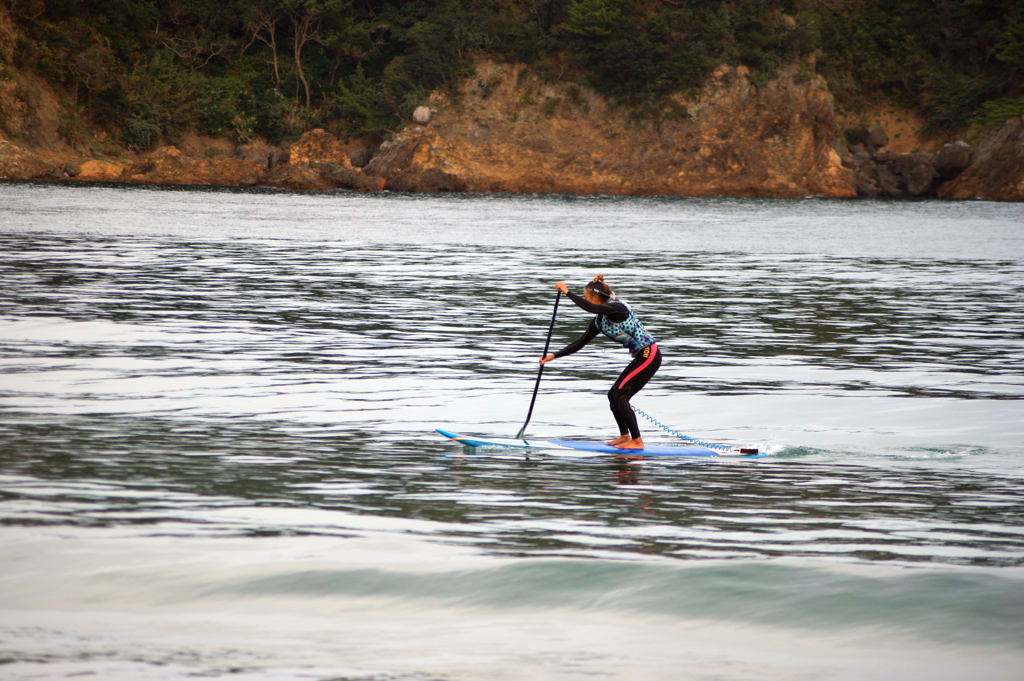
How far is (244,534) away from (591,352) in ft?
42.2

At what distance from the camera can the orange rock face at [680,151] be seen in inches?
3644

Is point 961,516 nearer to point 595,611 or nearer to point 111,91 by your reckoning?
point 595,611

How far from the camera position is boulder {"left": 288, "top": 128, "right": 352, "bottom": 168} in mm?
94000

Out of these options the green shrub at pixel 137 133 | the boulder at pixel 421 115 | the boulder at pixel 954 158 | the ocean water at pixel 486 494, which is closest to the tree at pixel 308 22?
the boulder at pixel 421 115

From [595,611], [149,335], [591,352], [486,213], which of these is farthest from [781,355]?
[486,213]

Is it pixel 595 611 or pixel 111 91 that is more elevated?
pixel 111 91

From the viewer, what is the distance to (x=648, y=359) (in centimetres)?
1249

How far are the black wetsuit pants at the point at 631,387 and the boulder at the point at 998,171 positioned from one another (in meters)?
82.8

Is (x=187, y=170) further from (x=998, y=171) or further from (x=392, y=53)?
(x=998, y=171)

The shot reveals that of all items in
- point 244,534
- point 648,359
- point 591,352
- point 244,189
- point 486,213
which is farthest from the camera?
point 244,189

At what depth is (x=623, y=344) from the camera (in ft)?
40.4

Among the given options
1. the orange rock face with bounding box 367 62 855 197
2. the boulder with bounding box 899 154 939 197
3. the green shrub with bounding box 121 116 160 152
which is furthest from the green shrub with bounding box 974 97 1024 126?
the green shrub with bounding box 121 116 160 152

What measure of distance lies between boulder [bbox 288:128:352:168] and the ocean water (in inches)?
2710

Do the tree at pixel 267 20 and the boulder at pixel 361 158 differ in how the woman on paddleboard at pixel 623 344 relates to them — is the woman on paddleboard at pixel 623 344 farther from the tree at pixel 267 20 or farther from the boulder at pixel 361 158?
the tree at pixel 267 20
